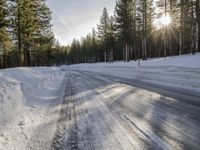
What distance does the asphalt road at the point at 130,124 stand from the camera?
5109mm

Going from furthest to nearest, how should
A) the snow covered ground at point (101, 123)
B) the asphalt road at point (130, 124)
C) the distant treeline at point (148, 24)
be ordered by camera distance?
the distant treeline at point (148, 24), the snow covered ground at point (101, 123), the asphalt road at point (130, 124)

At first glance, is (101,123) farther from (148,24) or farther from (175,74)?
(148,24)

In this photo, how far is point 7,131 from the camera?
20.7 feet

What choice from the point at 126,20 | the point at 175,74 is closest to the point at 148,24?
the point at 126,20

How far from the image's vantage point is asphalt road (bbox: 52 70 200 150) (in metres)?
5.11

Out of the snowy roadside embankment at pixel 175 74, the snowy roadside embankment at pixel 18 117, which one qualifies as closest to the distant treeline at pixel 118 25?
the snowy roadside embankment at pixel 175 74

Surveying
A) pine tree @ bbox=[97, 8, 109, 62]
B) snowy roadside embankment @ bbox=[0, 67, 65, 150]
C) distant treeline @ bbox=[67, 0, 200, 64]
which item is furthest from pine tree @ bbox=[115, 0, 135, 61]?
snowy roadside embankment @ bbox=[0, 67, 65, 150]

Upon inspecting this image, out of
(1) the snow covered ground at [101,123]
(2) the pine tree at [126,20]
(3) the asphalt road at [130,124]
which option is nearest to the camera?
(3) the asphalt road at [130,124]

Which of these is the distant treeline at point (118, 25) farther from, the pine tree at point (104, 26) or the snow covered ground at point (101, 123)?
the snow covered ground at point (101, 123)

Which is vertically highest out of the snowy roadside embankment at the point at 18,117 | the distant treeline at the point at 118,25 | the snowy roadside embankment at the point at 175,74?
the distant treeline at the point at 118,25

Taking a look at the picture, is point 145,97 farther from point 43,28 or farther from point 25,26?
point 43,28

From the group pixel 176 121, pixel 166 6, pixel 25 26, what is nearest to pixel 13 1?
pixel 25 26

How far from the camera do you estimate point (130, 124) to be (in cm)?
647

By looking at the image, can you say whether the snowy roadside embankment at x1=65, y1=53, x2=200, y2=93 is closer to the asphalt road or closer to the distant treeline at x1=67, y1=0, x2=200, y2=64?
the asphalt road
